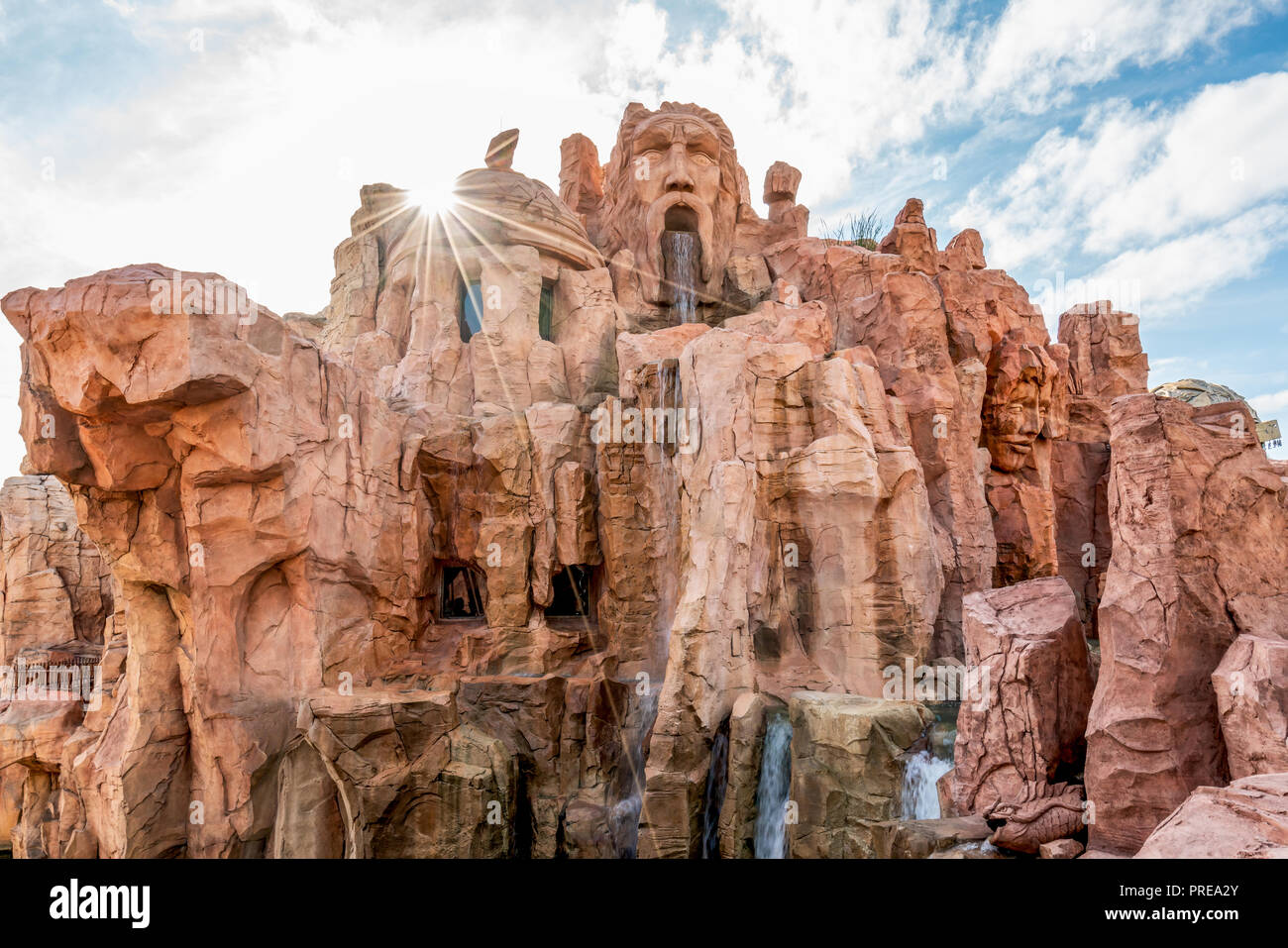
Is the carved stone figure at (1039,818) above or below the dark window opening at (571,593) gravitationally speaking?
below

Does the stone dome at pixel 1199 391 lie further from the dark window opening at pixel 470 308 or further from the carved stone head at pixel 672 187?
the dark window opening at pixel 470 308

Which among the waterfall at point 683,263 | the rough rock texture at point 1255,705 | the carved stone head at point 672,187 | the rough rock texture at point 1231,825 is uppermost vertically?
the carved stone head at point 672,187

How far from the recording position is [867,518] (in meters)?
11.6

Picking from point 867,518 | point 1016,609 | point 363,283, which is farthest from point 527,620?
point 363,283

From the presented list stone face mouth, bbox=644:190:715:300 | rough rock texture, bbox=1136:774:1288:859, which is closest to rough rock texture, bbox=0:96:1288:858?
rough rock texture, bbox=1136:774:1288:859

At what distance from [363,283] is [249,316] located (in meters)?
8.61

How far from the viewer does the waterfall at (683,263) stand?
20.5 metres

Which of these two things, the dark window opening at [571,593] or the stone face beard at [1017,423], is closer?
the dark window opening at [571,593]

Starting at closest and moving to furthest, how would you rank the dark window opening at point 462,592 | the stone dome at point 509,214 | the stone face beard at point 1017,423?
1. the stone face beard at point 1017,423
2. the dark window opening at point 462,592
3. the stone dome at point 509,214

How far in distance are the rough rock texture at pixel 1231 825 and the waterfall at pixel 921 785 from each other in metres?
4.64

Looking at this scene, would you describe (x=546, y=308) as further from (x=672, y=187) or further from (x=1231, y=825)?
(x=1231, y=825)

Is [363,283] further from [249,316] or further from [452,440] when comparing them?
[249,316]

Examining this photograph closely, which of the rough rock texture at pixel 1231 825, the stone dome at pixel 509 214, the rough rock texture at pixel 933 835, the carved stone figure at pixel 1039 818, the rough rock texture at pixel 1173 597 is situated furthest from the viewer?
the stone dome at pixel 509 214

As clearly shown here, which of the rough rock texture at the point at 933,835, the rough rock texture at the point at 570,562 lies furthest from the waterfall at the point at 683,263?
the rough rock texture at the point at 933,835
